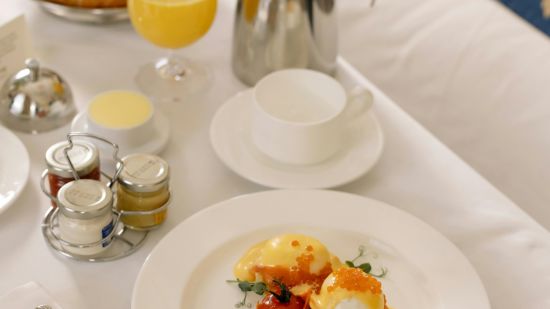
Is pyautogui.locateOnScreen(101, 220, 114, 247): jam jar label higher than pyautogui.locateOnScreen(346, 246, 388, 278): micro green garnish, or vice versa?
pyautogui.locateOnScreen(101, 220, 114, 247): jam jar label

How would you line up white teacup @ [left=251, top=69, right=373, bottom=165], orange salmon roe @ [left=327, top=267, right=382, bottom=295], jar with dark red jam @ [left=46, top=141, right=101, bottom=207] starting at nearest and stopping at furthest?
orange salmon roe @ [left=327, top=267, right=382, bottom=295]
jar with dark red jam @ [left=46, top=141, right=101, bottom=207]
white teacup @ [left=251, top=69, right=373, bottom=165]

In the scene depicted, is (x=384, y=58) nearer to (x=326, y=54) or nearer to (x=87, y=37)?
(x=326, y=54)

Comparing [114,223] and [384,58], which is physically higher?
[114,223]

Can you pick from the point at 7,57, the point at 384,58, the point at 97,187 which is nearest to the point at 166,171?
the point at 97,187

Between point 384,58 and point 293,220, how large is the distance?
689 mm

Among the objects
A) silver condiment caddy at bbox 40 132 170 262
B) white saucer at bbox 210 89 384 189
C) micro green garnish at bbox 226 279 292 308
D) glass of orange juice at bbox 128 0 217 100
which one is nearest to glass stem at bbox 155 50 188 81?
glass of orange juice at bbox 128 0 217 100

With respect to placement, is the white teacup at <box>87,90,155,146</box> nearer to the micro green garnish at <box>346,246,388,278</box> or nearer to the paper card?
the paper card

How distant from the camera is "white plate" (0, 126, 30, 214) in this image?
31.3 inches

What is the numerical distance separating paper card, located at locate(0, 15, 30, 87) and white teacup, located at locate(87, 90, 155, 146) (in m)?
0.14

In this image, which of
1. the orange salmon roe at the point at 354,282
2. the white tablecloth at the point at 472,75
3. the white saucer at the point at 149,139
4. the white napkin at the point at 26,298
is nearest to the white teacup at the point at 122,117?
the white saucer at the point at 149,139

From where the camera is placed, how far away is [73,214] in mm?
707

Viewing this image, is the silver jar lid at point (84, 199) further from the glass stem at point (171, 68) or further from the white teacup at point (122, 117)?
the glass stem at point (171, 68)

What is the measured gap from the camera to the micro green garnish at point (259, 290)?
0.68m

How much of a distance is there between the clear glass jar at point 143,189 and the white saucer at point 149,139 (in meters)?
0.08
